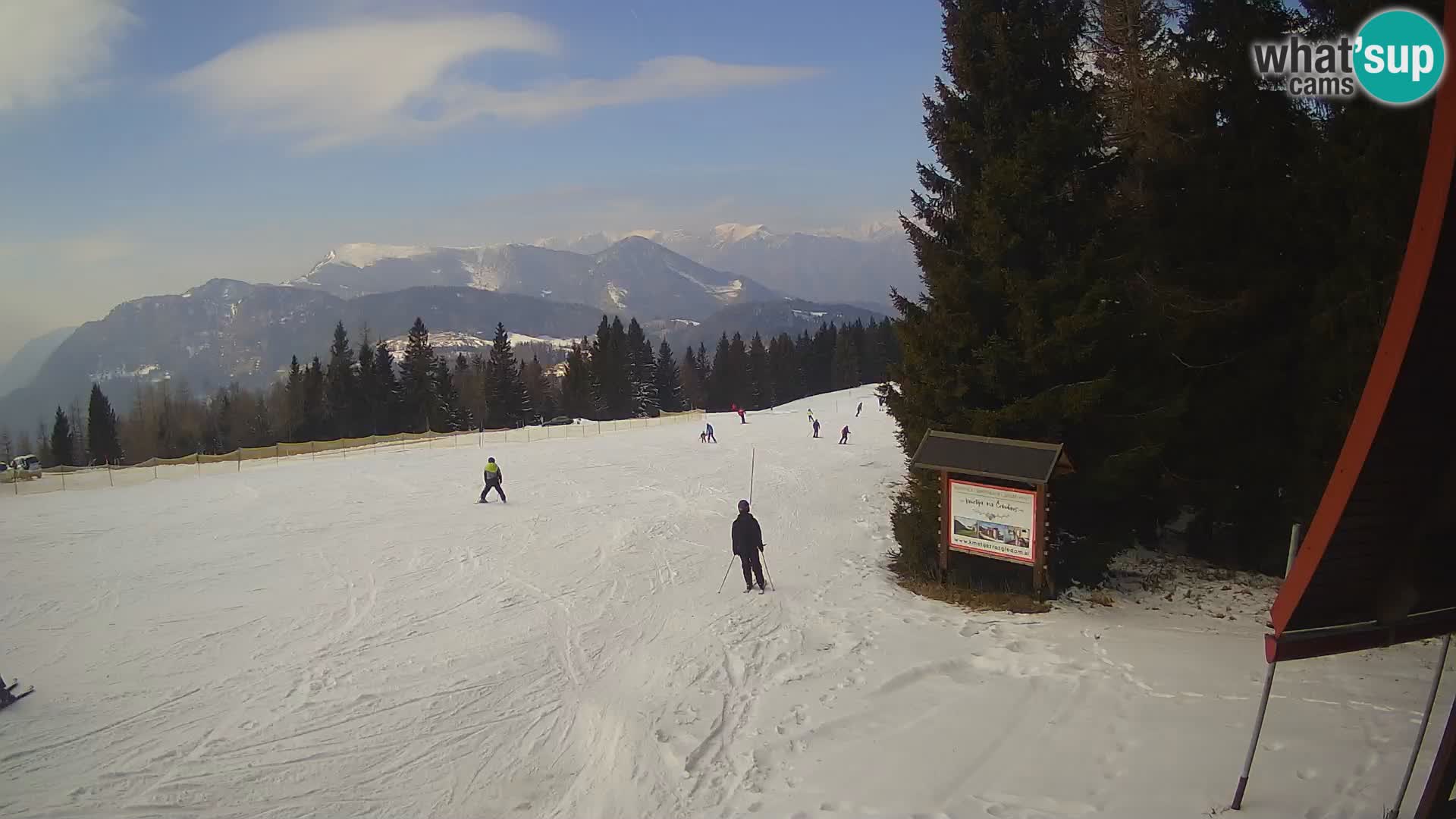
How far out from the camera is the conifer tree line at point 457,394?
276ft

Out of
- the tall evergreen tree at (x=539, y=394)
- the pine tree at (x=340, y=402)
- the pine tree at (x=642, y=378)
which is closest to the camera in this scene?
the pine tree at (x=340, y=402)

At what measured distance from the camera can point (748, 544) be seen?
48.1 feet

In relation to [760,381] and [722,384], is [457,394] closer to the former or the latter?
[722,384]

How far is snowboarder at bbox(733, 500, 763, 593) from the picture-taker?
14.6 m

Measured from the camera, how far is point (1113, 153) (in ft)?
49.1

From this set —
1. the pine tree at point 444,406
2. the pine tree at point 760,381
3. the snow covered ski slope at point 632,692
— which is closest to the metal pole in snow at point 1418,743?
the snow covered ski slope at point 632,692

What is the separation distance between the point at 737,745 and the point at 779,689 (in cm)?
155

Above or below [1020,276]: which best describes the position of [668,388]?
below

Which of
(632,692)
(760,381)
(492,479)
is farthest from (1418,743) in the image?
(760,381)

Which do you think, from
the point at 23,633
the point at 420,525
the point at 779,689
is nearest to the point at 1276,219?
the point at 779,689

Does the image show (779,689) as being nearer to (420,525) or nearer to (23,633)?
(23,633)

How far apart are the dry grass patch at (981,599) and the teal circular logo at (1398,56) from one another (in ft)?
29.0

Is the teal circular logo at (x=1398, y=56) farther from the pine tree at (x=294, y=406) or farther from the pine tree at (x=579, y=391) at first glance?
the pine tree at (x=294, y=406)

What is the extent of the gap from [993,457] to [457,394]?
85445mm
